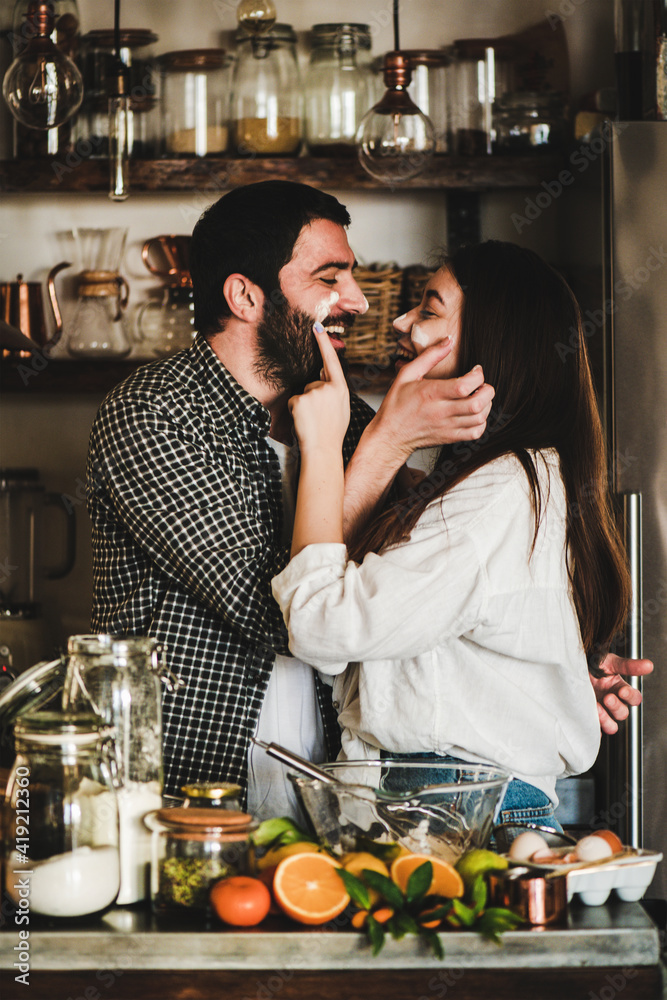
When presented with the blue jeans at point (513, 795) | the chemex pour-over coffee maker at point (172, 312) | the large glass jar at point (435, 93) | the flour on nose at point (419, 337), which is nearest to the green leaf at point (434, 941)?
the blue jeans at point (513, 795)

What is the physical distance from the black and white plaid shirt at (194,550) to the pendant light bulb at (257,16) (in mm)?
1292

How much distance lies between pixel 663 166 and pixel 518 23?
0.88m

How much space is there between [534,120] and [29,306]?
1.30 m

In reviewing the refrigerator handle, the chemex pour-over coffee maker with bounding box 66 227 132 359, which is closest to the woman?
the refrigerator handle

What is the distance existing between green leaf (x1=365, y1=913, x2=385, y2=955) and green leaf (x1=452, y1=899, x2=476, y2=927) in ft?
0.23

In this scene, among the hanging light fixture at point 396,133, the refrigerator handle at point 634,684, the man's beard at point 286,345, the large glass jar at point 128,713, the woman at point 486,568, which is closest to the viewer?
the large glass jar at point 128,713

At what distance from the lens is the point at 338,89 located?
8.43 feet

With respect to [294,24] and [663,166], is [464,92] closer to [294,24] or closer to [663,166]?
[294,24]

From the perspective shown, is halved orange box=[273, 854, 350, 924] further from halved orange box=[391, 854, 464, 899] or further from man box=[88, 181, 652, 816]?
man box=[88, 181, 652, 816]

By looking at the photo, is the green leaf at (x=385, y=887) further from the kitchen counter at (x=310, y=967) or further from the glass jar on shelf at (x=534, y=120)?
the glass jar on shelf at (x=534, y=120)

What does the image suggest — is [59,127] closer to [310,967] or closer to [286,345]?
[286,345]

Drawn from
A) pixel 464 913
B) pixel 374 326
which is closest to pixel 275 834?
pixel 464 913

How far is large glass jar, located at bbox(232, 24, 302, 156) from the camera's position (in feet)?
8.32

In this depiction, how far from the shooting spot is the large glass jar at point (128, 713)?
40.6 inches
